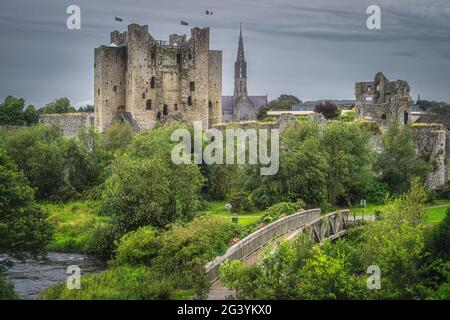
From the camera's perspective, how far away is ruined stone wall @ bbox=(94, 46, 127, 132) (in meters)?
87.0

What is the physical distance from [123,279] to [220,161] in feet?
92.2

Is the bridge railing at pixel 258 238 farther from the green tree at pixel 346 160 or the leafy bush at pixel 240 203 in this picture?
the green tree at pixel 346 160

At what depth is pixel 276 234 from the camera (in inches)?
1465

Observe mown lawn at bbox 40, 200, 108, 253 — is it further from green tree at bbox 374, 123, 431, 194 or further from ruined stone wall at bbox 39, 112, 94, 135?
ruined stone wall at bbox 39, 112, 94, 135

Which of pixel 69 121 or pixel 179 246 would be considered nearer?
pixel 179 246

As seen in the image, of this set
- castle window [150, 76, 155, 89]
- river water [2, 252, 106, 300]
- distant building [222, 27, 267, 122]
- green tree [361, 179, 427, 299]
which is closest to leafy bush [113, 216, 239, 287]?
river water [2, 252, 106, 300]

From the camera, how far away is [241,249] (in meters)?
32.7

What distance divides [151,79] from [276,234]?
53.3m

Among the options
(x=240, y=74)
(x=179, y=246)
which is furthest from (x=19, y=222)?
(x=240, y=74)

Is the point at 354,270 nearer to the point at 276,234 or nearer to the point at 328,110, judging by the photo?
the point at 276,234

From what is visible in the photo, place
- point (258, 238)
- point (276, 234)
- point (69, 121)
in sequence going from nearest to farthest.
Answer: point (258, 238) → point (276, 234) → point (69, 121)

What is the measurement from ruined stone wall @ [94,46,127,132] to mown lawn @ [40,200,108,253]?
2742 centimetres

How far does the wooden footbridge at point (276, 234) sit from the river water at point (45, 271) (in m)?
10.3
